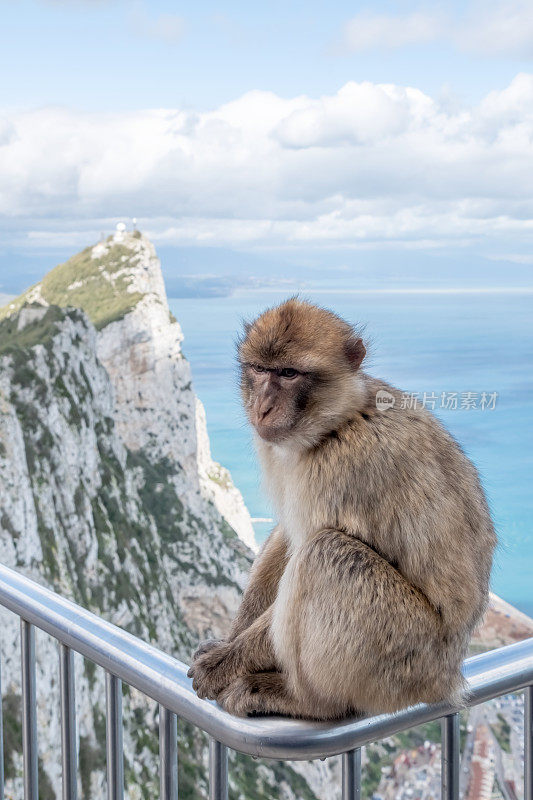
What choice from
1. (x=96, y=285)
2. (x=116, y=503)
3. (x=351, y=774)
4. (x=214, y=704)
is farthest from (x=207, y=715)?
(x=96, y=285)

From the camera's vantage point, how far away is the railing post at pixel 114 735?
1.24 meters

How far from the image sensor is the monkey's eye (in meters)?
1.60

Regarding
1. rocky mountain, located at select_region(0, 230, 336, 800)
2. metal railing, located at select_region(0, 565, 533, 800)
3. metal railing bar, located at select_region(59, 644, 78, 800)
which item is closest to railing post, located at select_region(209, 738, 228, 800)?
metal railing, located at select_region(0, 565, 533, 800)

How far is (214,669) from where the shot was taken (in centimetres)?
149

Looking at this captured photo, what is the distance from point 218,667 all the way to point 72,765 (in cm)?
29

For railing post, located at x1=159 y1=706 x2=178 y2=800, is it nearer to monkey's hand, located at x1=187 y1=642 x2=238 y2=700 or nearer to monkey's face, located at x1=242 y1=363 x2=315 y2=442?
monkey's hand, located at x1=187 y1=642 x2=238 y2=700

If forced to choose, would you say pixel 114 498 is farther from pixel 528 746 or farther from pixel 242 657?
pixel 528 746

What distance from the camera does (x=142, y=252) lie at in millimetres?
37594

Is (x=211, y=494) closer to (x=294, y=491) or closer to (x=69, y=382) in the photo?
(x=69, y=382)

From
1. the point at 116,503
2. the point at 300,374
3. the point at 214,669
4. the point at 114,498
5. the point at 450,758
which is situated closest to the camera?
the point at 450,758

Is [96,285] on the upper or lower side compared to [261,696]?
lower

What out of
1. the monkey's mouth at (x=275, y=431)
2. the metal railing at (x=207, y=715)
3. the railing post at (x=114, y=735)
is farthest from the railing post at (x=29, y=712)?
the monkey's mouth at (x=275, y=431)

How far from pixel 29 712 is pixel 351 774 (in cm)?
69

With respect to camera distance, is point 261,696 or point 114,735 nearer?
point 114,735
